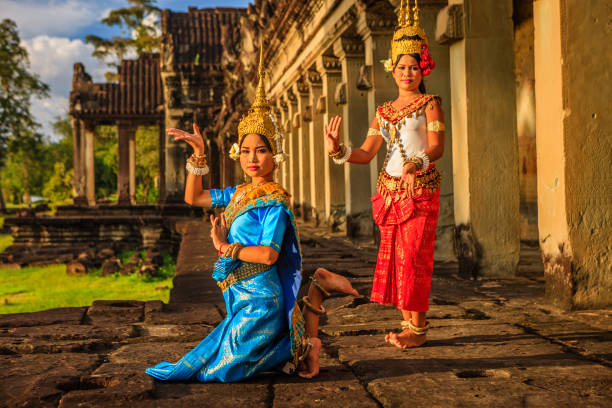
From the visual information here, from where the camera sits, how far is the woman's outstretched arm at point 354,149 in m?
3.34

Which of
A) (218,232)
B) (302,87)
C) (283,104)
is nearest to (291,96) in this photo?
(283,104)

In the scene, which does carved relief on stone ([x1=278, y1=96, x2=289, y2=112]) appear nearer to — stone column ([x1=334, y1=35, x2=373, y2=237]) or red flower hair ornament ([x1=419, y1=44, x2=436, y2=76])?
stone column ([x1=334, y1=35, x2=373, y2=237])

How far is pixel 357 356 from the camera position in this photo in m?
3.34

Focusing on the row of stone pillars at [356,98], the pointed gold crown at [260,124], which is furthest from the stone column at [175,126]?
the pointed gold crown at [260,124]

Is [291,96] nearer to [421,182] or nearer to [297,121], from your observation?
[297,121]

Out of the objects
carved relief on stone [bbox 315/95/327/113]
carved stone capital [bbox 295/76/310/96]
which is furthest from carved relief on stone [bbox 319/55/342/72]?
carved stone capital [bbox 295/76/310/96]

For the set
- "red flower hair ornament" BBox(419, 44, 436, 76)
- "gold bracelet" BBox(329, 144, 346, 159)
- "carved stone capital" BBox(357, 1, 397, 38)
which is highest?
"carved stone capital" BBox(357, 1, 397, 38)

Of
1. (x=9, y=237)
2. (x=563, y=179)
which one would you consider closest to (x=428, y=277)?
(x=563, y=179)

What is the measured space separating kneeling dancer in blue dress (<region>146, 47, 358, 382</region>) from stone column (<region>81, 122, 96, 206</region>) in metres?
26.1

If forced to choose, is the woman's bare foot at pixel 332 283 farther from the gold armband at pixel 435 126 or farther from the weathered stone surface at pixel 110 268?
the weathered stone surface at pixel 110 268

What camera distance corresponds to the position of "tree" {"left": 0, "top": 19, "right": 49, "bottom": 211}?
37.4 meters

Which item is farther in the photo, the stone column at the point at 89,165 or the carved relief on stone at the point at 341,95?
the stone column at the point at 89,165

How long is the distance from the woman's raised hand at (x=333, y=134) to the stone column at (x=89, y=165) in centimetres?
2591

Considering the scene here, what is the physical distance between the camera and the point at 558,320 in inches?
163
